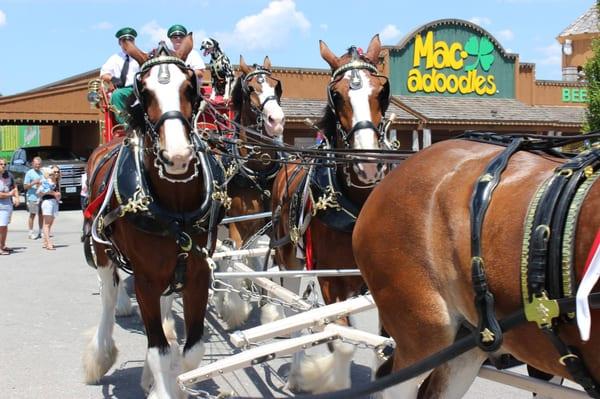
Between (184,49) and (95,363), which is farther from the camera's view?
(95,363)

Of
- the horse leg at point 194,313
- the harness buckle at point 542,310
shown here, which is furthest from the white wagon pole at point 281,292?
the harness buckle at point 542,310

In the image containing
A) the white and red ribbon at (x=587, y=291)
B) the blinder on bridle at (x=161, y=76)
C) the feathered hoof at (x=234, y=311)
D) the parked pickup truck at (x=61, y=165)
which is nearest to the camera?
the white and red ribbon at (x=587, y=291)

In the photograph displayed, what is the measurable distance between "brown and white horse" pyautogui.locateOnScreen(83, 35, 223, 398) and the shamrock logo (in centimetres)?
2151

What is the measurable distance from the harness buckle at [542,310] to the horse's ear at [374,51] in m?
2.72

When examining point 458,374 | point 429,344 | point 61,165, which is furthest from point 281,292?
point 61,165

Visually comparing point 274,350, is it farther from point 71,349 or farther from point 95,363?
point 71,349

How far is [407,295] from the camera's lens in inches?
112

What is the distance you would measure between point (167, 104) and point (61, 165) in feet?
64.0

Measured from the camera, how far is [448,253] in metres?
2.74

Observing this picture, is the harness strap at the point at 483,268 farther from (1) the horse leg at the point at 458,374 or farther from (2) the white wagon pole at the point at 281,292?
(2) the white wagon pole at the point at 281,292

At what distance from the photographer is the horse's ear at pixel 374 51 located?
478 cm

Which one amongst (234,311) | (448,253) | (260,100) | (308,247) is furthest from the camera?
(234,311)

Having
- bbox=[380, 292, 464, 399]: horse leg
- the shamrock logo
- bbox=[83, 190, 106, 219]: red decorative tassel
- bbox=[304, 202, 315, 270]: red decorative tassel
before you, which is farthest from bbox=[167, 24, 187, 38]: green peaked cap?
the shamrock logo

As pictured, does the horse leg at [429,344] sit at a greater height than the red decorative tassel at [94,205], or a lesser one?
lesser
